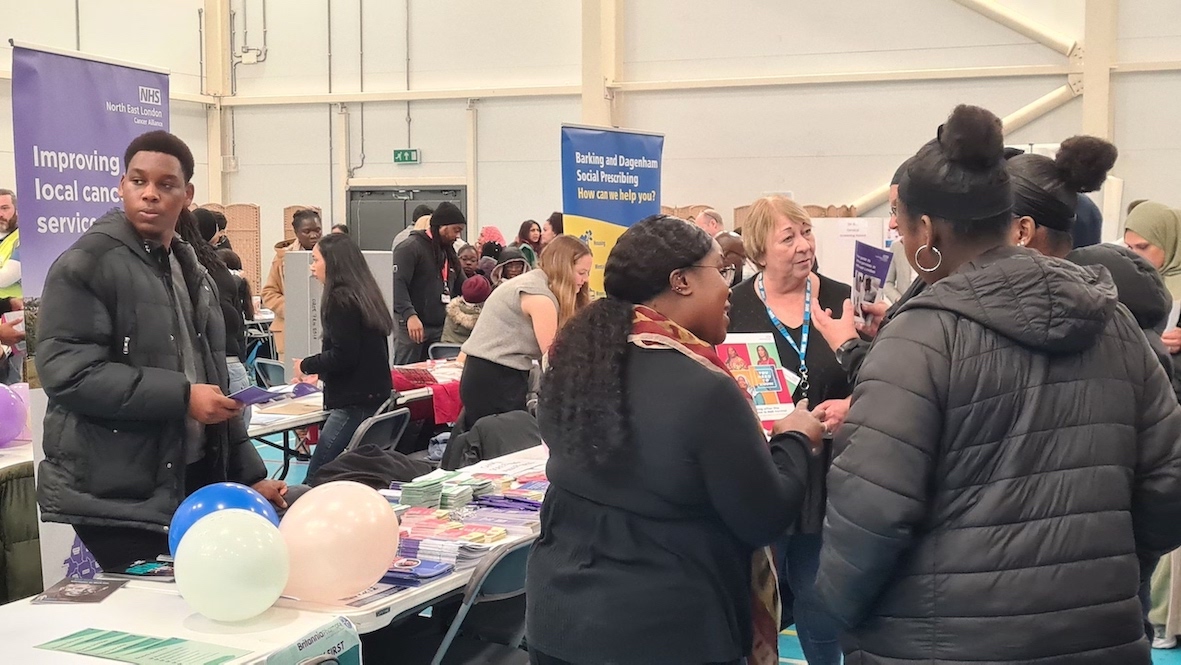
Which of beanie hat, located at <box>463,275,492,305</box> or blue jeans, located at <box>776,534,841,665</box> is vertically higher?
beanie hat, located at <box>463,275,492,305</box>

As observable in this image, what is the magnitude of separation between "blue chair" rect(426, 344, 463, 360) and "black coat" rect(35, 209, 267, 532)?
460 cm

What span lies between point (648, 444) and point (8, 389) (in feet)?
9.67

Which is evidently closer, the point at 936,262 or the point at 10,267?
the point at 936,262

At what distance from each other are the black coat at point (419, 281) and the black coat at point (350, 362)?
6.93 feet

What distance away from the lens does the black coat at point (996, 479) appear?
160 cm

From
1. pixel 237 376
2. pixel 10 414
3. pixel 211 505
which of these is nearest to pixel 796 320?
pixel 211 505

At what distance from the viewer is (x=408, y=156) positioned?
45.6ft

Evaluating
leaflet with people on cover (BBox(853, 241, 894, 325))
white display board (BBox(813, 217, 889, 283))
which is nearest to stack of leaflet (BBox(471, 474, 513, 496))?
leaflet with people on cover (BBox(853, 241, 894, 325))

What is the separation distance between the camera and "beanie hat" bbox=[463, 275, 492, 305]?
6.91 m

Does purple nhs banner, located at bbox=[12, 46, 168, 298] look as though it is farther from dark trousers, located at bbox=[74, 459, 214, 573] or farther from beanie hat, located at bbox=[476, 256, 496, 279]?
beanie hat, located at bbox=[476, 256, 496, 279]

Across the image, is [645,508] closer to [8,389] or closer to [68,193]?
[68,193]

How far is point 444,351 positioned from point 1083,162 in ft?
17.6

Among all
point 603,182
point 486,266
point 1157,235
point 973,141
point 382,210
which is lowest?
point 486,266

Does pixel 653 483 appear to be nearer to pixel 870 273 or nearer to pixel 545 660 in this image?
pixel 545 660
